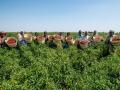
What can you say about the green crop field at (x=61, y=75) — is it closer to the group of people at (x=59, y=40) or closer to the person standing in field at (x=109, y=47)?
the person standing in field at (x=109, y=47)

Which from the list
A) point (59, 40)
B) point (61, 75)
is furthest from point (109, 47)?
point (61, 75)

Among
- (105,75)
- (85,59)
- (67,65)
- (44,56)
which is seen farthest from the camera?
(44,56)

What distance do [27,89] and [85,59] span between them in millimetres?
5968

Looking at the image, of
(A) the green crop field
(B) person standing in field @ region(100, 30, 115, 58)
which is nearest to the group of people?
(B) person standing in field @ region(100, 30, 115, 58)

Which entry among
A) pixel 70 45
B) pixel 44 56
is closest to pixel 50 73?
pixel 44 56

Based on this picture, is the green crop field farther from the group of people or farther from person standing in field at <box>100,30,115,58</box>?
the group of people

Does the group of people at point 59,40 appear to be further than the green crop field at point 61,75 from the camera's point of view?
Yes

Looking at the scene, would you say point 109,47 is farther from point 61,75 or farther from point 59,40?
point 61,75

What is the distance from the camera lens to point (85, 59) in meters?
16.1

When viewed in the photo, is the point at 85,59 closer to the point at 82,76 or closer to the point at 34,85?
the point at 82,76

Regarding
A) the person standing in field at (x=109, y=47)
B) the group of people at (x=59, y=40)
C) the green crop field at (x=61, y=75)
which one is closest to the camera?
the green crop field at (x=61, y=75)

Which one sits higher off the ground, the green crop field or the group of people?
the group of people

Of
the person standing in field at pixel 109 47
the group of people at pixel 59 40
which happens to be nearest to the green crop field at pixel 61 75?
the person standing in field at pixel 109 47

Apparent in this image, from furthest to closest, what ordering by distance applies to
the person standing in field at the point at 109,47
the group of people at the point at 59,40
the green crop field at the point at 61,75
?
the group of people at the point at 59,40 → the person standing in field at the point at 109,47 → the green crop field at the point at 61,75
